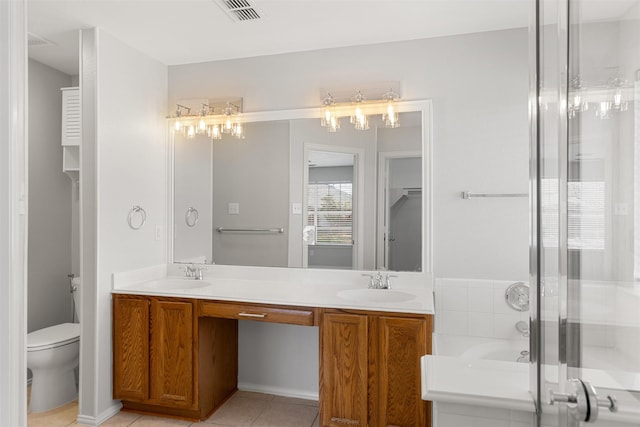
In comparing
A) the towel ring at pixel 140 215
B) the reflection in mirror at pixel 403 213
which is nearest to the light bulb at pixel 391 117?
Answer: the reflection in mirror at pixel 403 213

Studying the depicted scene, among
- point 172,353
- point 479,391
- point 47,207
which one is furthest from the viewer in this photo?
point 47,207

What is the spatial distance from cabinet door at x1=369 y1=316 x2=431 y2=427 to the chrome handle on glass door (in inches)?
58.8

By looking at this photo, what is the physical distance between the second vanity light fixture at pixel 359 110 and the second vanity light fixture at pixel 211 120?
0.66 m

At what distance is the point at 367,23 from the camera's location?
2.55m

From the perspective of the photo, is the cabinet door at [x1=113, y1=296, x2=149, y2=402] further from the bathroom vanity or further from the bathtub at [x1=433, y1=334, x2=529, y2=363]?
the bathtub at [x1=433, y1=334, x2=529, y2=363]

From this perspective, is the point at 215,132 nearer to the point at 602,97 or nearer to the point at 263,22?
the point at 263,22

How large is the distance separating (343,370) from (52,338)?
1.97 metres

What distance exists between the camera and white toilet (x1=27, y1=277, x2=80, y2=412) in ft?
8.76

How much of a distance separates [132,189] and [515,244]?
8.45 feet

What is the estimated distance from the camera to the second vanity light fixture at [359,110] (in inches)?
109

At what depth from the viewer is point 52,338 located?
278 centimetres

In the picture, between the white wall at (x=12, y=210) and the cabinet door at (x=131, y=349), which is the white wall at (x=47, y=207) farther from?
the white wall at (x=12, y=210)

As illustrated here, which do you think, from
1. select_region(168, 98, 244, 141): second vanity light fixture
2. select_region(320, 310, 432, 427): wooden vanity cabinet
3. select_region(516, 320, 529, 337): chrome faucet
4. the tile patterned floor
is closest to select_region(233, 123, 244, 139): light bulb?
select_region(168, 98, 244, 141): second vanity light fixture

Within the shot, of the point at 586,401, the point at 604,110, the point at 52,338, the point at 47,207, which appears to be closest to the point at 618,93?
the point at 604,110
